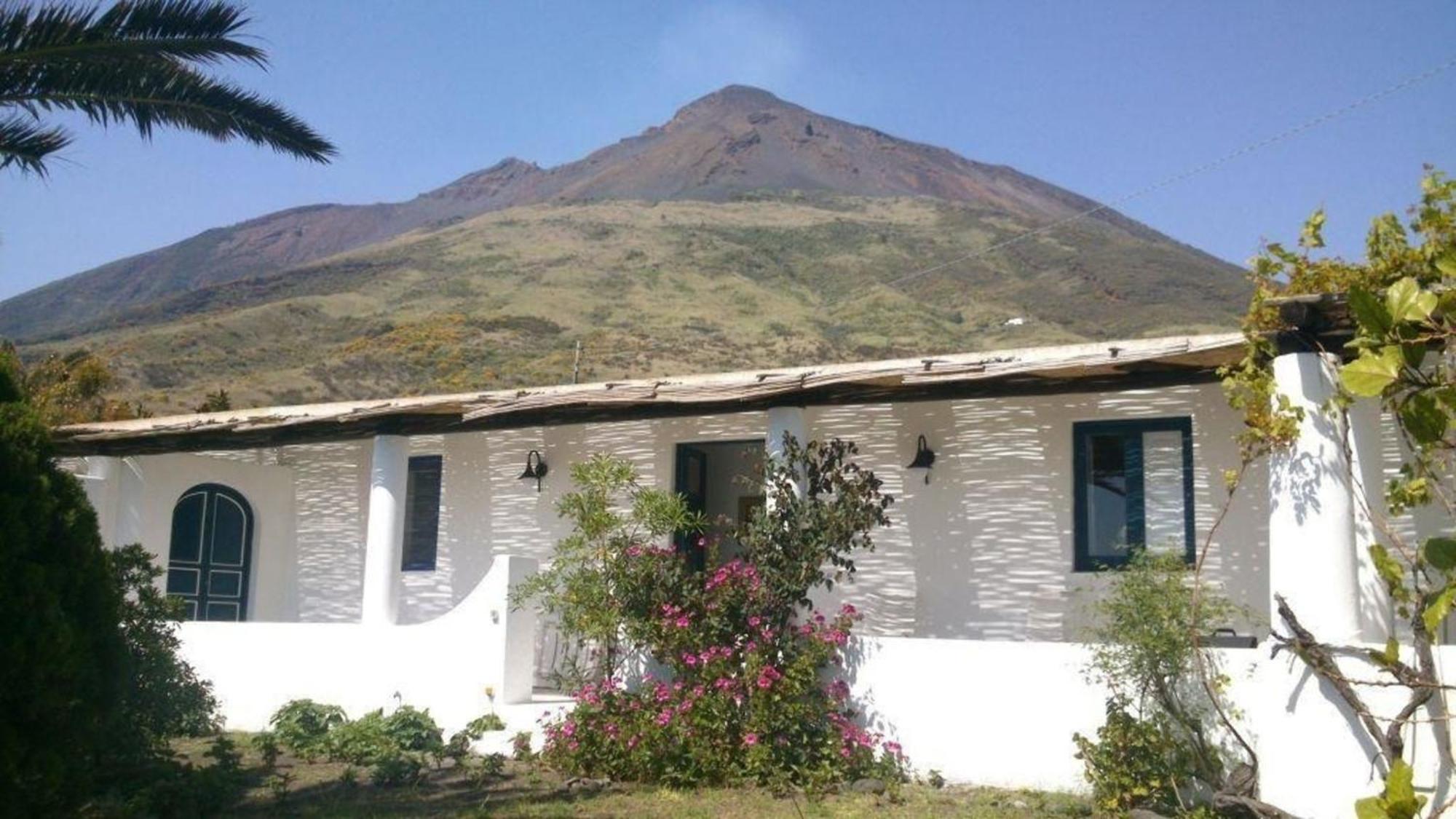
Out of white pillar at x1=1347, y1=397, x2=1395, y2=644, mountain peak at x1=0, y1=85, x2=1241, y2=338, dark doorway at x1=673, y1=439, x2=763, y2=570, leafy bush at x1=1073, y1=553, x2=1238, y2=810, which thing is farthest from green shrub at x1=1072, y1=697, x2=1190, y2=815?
mountain peak at x1=0, y1=85, x2=1241, y2=338

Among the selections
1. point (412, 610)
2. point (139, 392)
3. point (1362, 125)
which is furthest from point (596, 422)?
point (139, 392)

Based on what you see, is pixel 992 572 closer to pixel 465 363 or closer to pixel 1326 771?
pixel 1326 771

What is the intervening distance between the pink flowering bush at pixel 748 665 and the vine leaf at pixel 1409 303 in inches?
244

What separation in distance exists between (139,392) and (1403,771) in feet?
122

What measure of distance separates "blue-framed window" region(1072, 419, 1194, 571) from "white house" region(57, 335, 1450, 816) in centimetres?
2

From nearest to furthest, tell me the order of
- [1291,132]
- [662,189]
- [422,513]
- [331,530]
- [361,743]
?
[361,743] → [422,513] → [331,530] → [1291,132] → [662,189]

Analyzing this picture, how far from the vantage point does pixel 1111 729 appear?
8164mm

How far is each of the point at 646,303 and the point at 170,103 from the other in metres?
36.0

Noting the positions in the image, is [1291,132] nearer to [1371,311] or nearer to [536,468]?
[536,468]

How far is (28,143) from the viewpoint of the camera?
10.1 meters

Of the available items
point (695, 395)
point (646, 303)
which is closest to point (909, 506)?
point (695, 395)

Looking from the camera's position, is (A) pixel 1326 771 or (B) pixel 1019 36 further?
(B) pixel 1019 36

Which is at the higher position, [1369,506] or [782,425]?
[782,425]

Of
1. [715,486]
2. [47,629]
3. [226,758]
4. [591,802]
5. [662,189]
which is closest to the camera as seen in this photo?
[47,629]
